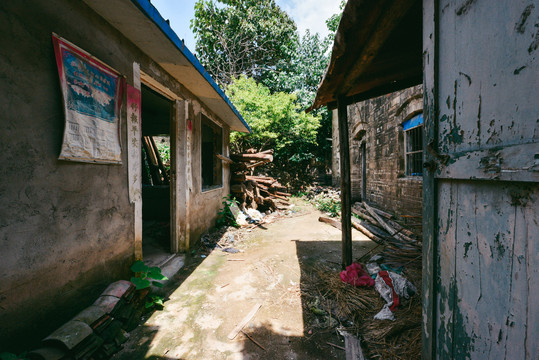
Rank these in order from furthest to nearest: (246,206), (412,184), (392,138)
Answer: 1. (246,206)
2. (392,138)
3. (412,184)

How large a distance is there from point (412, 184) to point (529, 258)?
455cm

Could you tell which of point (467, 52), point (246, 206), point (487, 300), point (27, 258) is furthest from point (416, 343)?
point (246, 206)

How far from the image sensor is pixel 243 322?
2.38 m

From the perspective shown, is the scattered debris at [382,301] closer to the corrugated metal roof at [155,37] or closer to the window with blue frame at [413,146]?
the window with blue frame at [413,146]

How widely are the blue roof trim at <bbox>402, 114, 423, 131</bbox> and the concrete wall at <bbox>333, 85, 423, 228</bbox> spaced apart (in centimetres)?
11

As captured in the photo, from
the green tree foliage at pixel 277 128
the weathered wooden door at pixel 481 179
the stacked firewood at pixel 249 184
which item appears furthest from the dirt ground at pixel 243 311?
the green tree foliage at pixel 277 128

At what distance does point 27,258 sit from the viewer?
160 cm

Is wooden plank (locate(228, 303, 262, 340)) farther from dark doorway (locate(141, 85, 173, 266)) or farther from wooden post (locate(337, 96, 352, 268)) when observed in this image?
dark doorway (locate(141, 85, 173, 266))

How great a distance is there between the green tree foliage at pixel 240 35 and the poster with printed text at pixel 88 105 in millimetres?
12397

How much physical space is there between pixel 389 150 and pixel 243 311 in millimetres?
5633

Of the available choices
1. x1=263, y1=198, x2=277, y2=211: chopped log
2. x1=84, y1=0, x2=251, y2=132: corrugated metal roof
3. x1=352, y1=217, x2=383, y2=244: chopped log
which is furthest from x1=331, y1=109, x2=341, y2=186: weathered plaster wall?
x1=84, y1=0, x2=251, y2=132: corrugated metal roof

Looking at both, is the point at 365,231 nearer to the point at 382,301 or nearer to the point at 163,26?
the point at 382,301

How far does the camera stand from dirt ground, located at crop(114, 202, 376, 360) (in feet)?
6.61

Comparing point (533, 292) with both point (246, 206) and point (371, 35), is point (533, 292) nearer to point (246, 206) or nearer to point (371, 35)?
point (371, 35)
